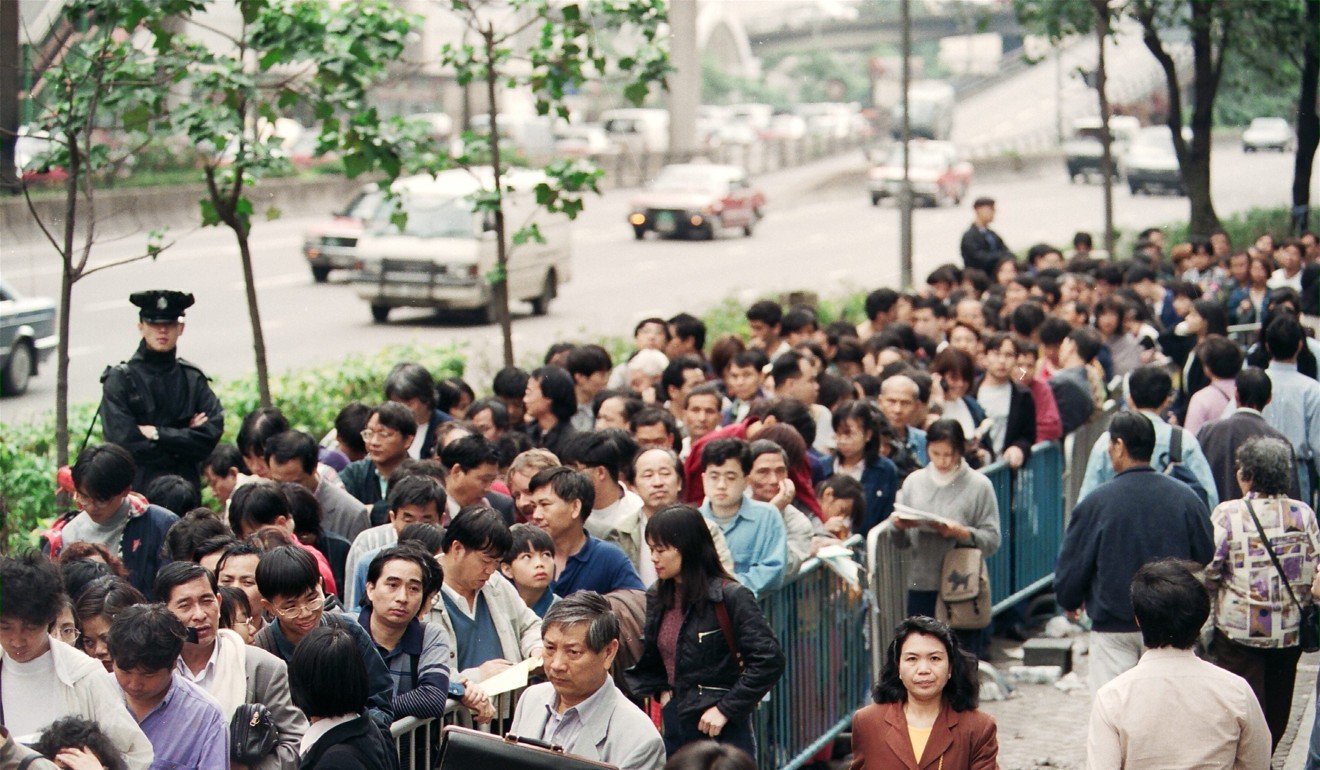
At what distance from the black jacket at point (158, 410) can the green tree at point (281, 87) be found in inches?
59.2

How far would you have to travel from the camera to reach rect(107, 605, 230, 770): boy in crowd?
5.11 m

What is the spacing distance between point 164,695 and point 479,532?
4.54 feet

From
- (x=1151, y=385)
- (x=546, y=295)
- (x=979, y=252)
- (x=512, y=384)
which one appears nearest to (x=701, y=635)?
(x=1151, y=385)

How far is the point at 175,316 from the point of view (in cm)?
881

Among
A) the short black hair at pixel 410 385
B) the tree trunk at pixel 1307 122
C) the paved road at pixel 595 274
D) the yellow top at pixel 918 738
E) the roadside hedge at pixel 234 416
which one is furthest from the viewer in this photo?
the tree trunk at pixel 1307 122

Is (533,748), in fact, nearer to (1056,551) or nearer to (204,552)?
(204,552)

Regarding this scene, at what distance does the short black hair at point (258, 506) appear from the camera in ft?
23.6

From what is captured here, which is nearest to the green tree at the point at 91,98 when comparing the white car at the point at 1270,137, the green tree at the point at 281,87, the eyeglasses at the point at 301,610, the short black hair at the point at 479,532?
the green tree at the point at 281,87

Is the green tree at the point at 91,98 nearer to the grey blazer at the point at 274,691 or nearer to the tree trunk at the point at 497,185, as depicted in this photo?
the tree trunk at the point at 497,185

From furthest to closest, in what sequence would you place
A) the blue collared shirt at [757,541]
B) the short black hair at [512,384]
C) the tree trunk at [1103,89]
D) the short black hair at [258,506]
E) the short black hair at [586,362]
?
the tree trunk at [1103,89]
the short black hair at [586,362]
the short black hair at [512,384]
the blue collared shirt at [757,541]
the short black hair at [258,506]

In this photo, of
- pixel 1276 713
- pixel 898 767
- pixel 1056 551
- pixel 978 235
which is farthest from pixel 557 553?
pixel 978 235

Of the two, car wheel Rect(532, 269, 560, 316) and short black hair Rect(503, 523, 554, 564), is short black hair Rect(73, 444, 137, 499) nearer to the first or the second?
short black hair Rect(503, 523, 554, 564)

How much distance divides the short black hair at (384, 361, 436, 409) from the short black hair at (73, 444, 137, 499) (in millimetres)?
2347

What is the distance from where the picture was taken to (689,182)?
40.9 meters
